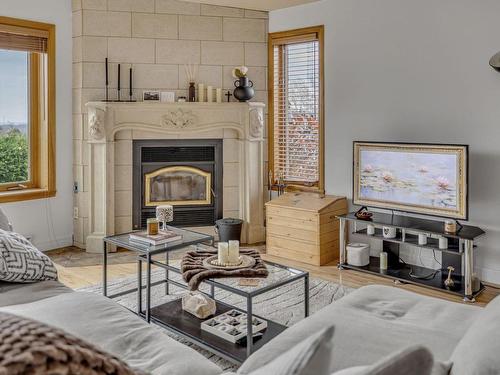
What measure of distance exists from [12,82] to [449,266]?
4.48 metres

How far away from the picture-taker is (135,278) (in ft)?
14.1

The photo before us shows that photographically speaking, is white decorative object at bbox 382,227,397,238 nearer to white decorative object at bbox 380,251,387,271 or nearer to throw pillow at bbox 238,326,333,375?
white decorative object at bbox 380,251,387,271

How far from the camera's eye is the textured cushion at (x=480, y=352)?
134 cm

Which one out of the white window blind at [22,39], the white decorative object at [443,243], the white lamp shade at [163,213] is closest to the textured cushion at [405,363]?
the white lamp shade at [163,213]

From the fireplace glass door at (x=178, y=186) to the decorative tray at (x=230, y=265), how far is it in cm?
245

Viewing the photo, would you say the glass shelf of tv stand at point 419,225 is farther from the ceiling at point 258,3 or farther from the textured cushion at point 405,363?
the textured cushion at point 405,363

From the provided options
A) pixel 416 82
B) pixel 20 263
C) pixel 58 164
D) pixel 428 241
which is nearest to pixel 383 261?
pixel 428 241

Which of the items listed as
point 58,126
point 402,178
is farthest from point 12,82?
point 402,178

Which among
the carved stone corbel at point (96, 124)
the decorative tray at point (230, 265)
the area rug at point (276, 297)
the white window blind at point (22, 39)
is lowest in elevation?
the area rug at point (276, 297)

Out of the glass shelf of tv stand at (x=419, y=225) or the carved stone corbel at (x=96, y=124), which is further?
the carved stone corbel at (x=96, y=124)

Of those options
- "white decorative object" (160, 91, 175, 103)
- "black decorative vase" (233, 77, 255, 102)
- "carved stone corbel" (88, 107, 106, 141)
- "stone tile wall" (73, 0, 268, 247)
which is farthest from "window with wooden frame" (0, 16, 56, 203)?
"black decorative vase" (233, 77, 255, 102)

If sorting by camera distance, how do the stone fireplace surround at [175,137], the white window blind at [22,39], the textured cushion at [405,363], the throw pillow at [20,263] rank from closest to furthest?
1. the textured cushion at [405,363]
2. the throw pillow at [20,263]
3. the white window blind at [22,39]
4. the stone fireplace surround at [175,137]

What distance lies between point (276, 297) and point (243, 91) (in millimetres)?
2425

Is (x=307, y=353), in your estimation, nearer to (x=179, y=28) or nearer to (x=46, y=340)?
(x=46, y=340)
